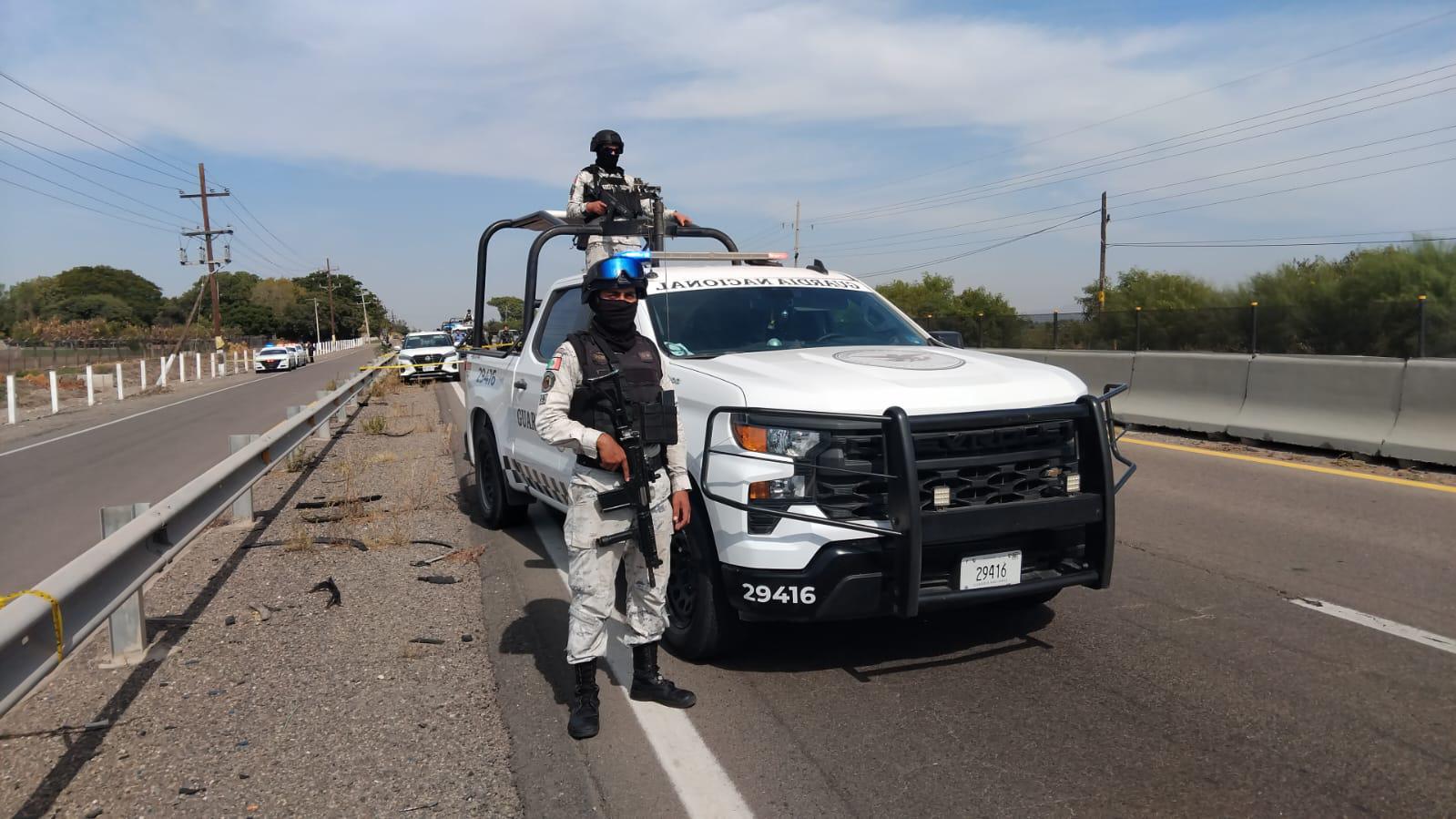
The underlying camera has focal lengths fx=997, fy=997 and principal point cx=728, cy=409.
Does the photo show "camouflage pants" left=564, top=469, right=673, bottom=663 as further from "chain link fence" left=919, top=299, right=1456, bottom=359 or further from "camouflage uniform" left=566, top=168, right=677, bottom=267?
"chain link fence" left=919, top=299, right=1456, bottom=359

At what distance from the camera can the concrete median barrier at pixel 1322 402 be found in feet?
32.5

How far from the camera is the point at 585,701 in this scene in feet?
13.1

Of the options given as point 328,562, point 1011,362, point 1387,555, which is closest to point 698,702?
point 1011,362

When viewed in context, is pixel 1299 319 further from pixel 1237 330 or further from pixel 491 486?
pixel 491 486

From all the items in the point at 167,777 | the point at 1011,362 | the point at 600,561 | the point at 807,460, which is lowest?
the point at 167,777

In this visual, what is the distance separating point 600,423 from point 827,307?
2.32m

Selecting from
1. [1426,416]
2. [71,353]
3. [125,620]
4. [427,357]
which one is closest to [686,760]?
[125,620]

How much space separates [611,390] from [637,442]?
235 mm

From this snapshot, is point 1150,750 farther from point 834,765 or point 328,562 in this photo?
point 328,562

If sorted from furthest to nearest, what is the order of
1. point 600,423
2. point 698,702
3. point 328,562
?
point 328,562 < point 698,702 < point 600,423

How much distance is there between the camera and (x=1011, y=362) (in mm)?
5027

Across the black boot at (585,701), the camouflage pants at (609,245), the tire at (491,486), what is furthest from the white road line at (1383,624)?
the tire at (491,486)

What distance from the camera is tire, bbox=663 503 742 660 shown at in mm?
4387

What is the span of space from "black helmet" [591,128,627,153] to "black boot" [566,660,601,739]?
444cm
